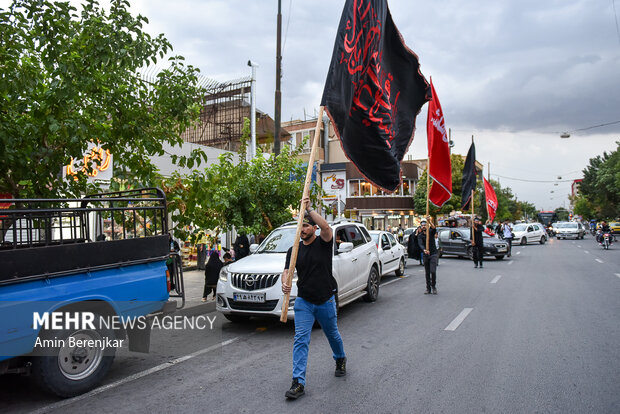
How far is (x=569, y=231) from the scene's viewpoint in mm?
46906

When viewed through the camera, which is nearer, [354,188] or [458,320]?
[458,320]

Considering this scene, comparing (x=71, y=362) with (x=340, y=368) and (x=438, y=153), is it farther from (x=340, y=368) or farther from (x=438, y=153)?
(x=438, y=153)

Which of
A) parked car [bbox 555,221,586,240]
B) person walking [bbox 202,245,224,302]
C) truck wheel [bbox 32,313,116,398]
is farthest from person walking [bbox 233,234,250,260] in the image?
parked car [bbox 555,221,586,240]

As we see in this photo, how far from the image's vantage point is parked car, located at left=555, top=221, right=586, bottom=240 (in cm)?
4662

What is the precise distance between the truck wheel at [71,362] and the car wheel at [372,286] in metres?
6.31

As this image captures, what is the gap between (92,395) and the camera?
467 centimetres

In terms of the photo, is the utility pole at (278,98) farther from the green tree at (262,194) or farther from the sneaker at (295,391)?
the sneaker at (295,391)

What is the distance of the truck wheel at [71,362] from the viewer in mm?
4375

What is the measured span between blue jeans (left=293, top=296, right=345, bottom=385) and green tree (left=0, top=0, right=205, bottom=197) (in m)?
3.24

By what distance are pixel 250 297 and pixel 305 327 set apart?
2933 mm

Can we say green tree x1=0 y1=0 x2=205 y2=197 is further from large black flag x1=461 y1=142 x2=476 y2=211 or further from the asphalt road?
large black flag x1=461 y1=142 x2=476 y2=211

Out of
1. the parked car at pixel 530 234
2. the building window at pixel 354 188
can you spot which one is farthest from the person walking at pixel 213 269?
the building window at pixel 354 188

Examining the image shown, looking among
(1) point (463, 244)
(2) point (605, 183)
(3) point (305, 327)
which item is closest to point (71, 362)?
(3) point (305, 327)

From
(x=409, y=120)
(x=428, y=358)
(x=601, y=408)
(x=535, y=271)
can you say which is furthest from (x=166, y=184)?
(x=535, y=271)
